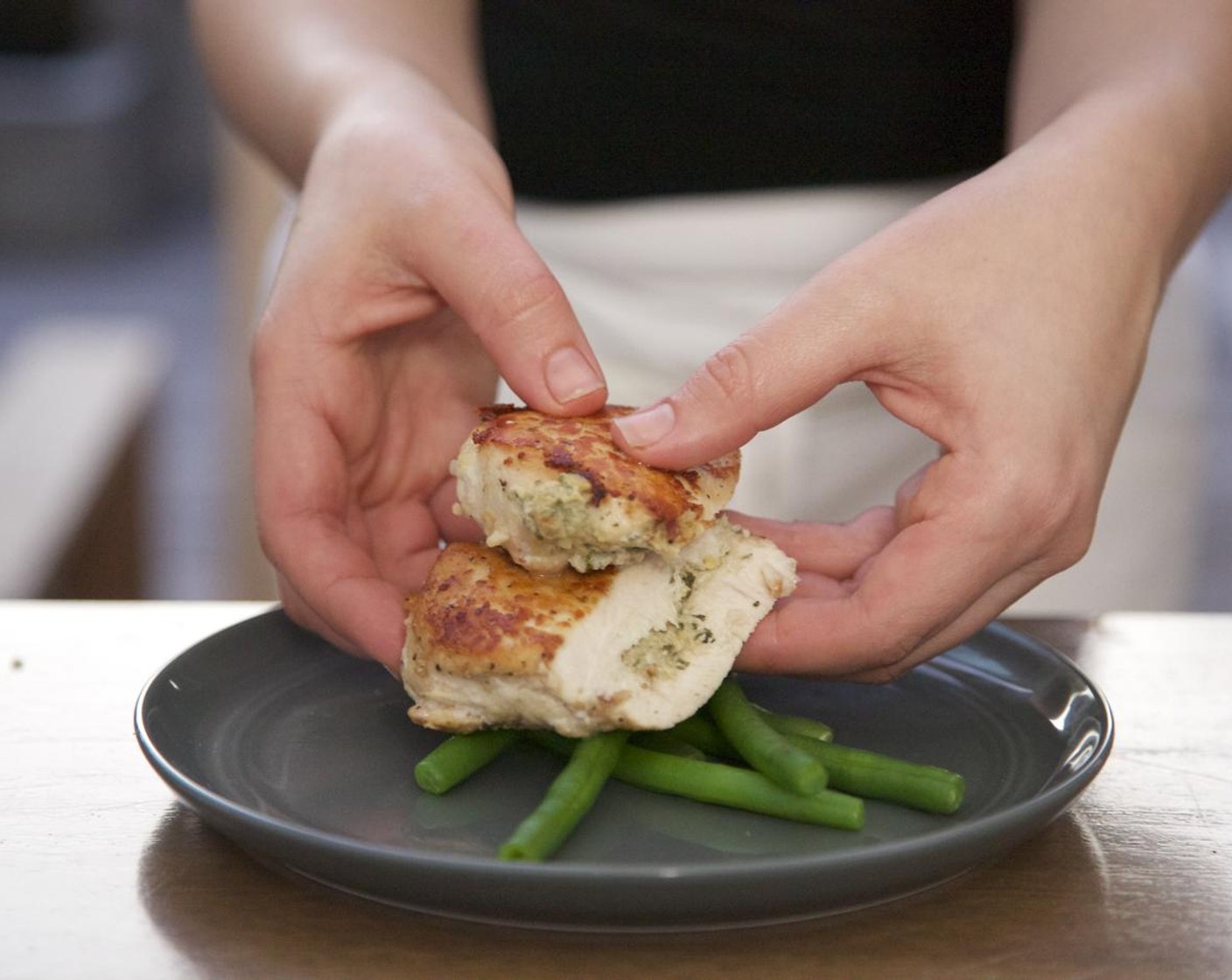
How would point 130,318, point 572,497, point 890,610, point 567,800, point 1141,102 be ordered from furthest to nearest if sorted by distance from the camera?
point 130,318, point 1141,102, point 890,610, point 572,497, point 567,800

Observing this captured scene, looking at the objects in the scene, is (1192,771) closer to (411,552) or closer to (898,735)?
(898,735)

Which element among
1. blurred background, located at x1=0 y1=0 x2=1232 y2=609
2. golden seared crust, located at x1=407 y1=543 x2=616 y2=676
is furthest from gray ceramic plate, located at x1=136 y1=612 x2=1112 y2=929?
blurred background, located at x1=0 y1=0 x2=1232 y2=609

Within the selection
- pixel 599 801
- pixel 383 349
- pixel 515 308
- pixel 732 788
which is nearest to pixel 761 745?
pixel 732 788

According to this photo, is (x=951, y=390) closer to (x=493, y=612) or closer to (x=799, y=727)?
(x=799, y=727)

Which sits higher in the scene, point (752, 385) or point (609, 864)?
point (752, 385)

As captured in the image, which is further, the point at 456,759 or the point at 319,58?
the point at 319,58

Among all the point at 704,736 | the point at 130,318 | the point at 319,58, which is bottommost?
the point at 130,318

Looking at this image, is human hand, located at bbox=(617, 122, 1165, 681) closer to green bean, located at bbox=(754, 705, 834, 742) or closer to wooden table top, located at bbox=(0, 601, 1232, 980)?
green bean, located at bbox=(754, 705, 834, 742)

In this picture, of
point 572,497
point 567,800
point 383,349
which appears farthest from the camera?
point 383,349

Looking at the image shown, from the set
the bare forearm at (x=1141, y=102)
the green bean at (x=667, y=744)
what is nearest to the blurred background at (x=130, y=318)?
the bare forearm at (x=1141, y=102)
